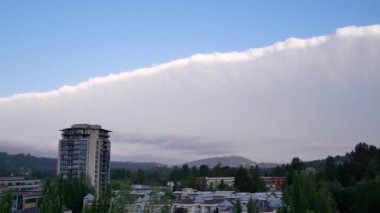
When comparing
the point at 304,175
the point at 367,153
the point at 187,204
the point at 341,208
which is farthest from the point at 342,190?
the point at 367,153

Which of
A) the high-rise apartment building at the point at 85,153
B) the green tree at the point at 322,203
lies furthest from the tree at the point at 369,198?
the high-rise apartment building at the point at 85,153

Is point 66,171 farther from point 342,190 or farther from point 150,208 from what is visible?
point 150,208

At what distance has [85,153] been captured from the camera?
69875 mm

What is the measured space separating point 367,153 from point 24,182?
58073mm

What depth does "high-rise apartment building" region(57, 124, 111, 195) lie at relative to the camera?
228 ft

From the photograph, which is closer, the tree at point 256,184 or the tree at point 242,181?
the tree at point 242,181

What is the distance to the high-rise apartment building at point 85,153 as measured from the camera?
69438 millimetres

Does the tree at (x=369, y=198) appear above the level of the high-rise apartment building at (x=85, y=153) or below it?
below

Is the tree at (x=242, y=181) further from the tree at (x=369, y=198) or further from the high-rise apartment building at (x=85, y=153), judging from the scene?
the tree at (x=369, y=198)

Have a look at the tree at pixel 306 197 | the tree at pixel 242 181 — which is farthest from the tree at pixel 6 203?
the tree at pixel 242 181

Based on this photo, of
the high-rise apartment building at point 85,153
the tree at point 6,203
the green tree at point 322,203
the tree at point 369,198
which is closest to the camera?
the tree at point 6,203

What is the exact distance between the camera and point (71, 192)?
47281mm

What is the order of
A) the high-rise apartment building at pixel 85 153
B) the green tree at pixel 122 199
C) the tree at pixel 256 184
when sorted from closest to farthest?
1. the green tree at pixel 122 199
2. the high-rise apartment building at pixel 85 153
3. the tree at pixel 256 184

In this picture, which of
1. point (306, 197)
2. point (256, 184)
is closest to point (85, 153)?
point (256, 184)
